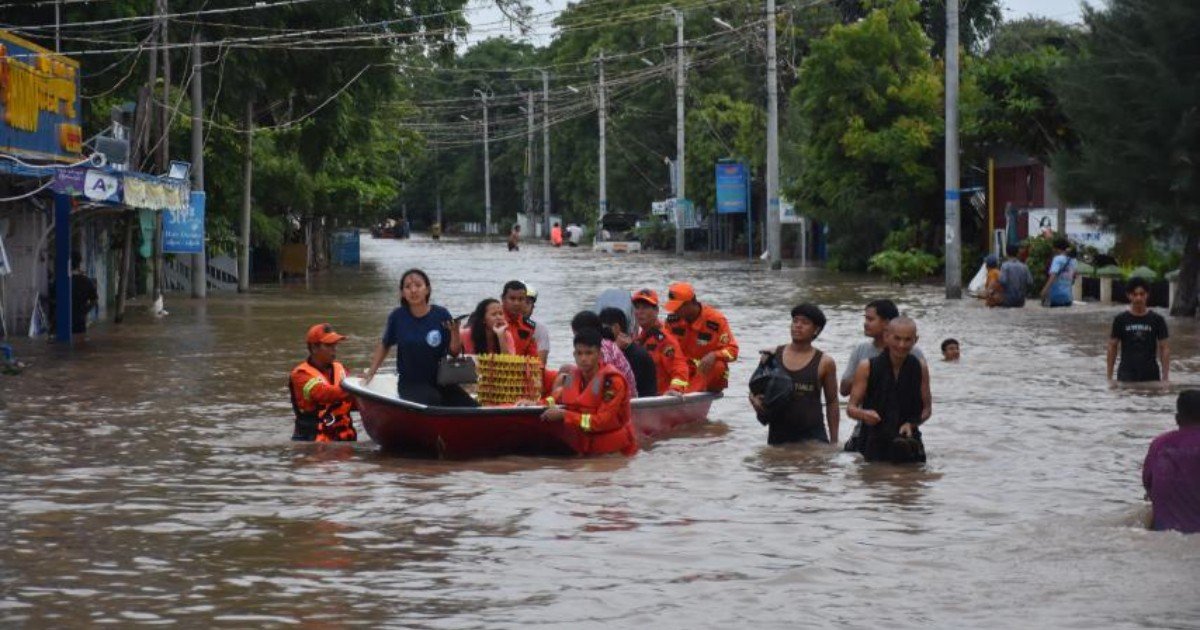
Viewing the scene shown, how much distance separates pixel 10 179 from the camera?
2662cm

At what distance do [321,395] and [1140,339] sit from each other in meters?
8.48

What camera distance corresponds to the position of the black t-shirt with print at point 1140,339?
19484 mm

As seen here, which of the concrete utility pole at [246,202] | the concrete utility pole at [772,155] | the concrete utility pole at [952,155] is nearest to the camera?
the concrete utility pole at [952,155]

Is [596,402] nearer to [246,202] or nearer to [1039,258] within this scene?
[1039,258]

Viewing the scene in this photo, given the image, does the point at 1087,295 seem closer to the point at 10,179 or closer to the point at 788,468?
the point at 10,179

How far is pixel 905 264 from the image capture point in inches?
1935

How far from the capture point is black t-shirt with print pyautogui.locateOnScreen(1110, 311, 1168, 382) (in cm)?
1948

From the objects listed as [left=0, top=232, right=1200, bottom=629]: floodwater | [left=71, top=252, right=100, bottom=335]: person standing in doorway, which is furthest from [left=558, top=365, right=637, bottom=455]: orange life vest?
[left=71, top=252, right=100, bottom=335]: person standing in doorway

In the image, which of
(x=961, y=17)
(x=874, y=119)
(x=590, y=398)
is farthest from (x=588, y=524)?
(x=961, y=17)

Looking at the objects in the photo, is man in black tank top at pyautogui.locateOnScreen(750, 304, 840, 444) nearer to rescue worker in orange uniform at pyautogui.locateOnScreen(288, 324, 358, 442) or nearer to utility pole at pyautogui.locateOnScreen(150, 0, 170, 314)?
rescue worker in orange uniform at pyautogui.locateOnScreen(288, 324, 358, 442)

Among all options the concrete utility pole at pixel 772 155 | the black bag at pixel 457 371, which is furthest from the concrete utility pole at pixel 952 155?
the black bag at pixel 457 371

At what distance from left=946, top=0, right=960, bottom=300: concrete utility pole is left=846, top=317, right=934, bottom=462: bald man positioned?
2629 centimetres

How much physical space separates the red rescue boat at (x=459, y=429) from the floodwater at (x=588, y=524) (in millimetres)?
156

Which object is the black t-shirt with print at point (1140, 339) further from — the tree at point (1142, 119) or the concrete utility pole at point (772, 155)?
the concrete utility pole at point (772, 155)
